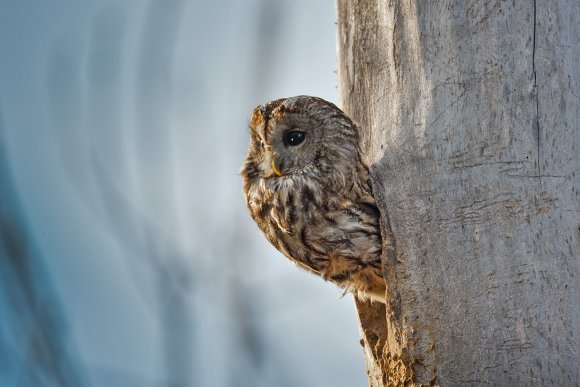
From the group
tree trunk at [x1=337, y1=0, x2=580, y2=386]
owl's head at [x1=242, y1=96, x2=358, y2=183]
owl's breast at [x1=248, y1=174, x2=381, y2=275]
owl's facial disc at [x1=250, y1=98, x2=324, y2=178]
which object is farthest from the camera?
owl's facial disc at [x1=250, y1=98, x2=324, y2=178]

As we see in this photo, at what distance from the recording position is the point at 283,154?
2.93 meters

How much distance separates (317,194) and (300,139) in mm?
241

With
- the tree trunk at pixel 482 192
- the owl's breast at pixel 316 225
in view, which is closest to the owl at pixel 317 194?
the owl's breast at pixel 316 225

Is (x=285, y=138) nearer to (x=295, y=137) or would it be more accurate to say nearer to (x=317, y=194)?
(x=295, y=137)

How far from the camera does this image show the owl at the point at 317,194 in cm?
269

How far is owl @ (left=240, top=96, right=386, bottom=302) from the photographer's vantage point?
106 inches

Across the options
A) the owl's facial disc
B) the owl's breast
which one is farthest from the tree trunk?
the owl's facial disc

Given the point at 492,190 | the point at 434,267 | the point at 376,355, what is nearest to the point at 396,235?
the point at 434,267

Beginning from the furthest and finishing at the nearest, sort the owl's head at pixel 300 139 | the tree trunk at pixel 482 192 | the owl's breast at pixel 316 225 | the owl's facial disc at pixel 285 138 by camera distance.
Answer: the owl's facial disc at pixel 285 138
the owl's head at pixel 300 139
the owl's breast at pixel 316 225
the tree trunk at pixel 482 192

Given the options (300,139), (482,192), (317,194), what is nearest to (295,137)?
(300,139)

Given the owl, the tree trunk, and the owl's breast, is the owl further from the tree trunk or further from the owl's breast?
the tree trunk

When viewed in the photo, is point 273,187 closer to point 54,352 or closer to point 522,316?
point 522,316

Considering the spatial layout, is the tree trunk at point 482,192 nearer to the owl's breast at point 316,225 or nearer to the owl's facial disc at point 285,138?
the owl's breast at point 316,225

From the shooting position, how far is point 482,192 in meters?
2.32
